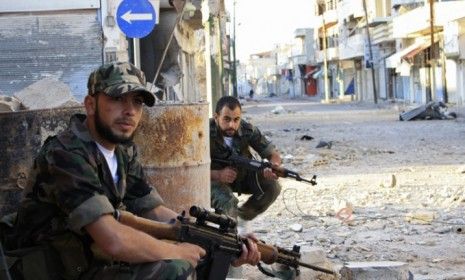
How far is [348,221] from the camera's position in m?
7.95

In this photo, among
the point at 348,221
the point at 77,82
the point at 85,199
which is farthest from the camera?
the point at 77,82

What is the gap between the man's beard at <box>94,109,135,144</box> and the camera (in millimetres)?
3275

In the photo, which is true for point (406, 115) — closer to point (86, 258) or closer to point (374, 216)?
point (374, 216)

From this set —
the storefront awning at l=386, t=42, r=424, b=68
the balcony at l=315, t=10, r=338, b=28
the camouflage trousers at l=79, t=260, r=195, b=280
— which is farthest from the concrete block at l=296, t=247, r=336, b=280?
the balcony at l=315, t=10, r=338, b=28

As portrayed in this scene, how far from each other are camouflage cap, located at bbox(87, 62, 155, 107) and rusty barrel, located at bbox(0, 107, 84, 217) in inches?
46.5

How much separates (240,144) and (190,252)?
303cm

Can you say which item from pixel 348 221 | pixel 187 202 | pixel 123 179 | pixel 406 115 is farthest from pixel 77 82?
pixel 406 115

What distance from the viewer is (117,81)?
3.26 meters

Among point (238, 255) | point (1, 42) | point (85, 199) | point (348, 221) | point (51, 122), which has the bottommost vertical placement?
point (348, 221)

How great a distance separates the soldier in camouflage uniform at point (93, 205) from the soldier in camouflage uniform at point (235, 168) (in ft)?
8.17

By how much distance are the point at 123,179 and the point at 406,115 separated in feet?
82.3

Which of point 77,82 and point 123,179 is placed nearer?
point 123,179

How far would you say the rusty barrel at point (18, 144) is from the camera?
4.39 meters

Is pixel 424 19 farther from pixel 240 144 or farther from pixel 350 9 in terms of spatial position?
pixel 240 144
